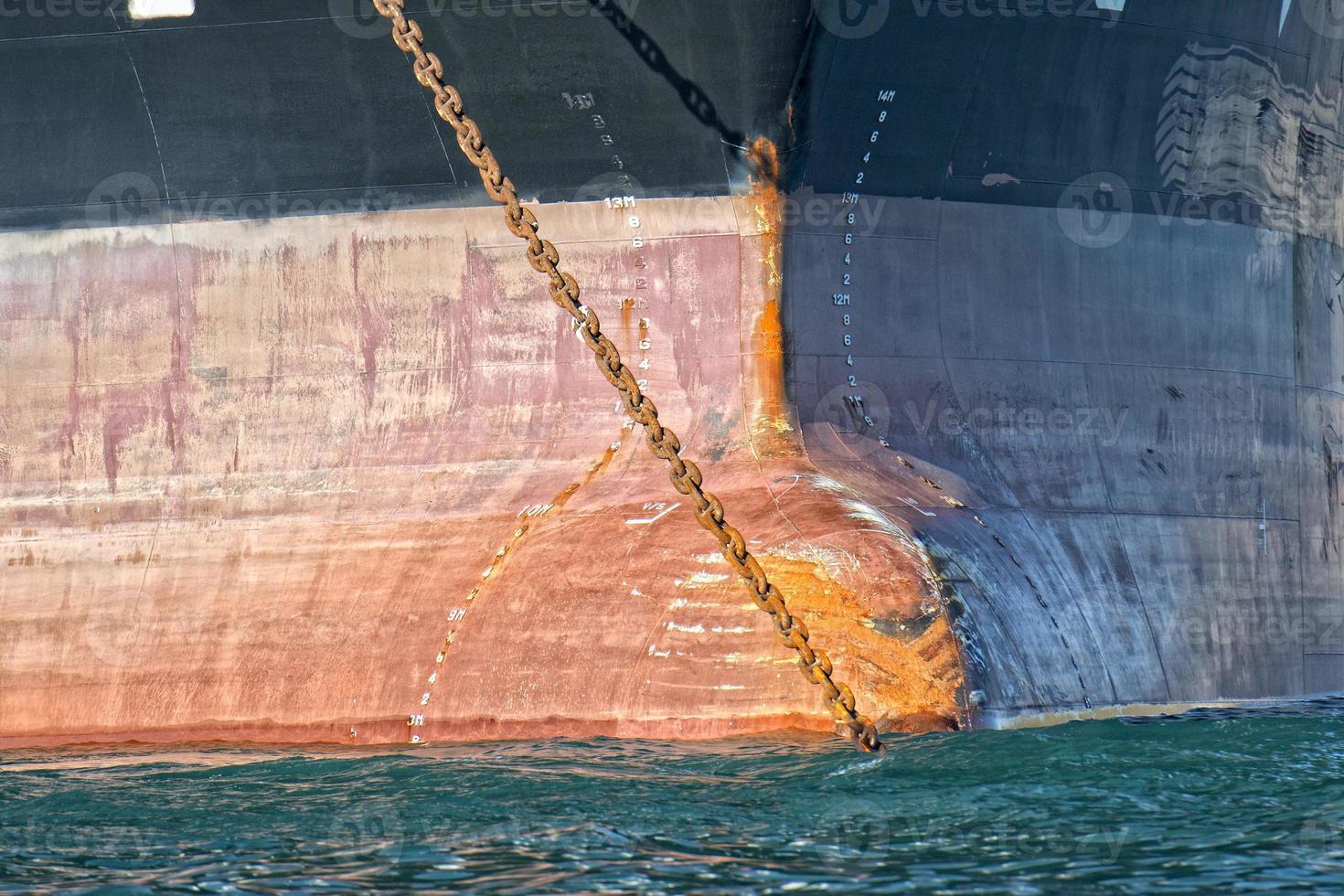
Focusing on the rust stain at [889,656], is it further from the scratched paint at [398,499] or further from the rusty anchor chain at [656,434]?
the rusty anchor chain at [656,434]

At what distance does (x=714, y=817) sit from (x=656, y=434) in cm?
126

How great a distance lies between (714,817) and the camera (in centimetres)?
450

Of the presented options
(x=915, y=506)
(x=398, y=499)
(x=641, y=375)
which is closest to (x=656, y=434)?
(x=915, y=506)

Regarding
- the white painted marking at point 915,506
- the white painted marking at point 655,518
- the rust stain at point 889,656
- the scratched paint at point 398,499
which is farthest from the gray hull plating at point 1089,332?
the white painted marking at point 655,518

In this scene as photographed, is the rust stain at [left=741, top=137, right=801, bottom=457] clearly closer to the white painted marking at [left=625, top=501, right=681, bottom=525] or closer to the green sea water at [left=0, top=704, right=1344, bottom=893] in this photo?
the white painted marking at [left=625, top=501, right=681, bottom=525]

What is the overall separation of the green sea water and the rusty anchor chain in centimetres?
28

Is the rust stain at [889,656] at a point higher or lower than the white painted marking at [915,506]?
lower

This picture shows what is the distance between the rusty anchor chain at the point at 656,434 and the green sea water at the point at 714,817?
28 cm

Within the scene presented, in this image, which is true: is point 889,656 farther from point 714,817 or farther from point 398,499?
point 398,499

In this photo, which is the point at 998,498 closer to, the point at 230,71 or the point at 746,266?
the point at 746,266

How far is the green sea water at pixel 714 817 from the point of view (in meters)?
→ 3.97

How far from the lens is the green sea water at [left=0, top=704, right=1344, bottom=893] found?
3975 millimetres

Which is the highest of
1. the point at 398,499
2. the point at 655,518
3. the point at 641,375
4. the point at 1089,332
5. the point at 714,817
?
the point at 1089,332

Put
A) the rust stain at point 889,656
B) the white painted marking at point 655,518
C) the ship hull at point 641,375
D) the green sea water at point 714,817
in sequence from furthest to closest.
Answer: the white painted marking at point 655,518 < the ship hull at point 641,375 < the rust stain at point 889,656 < the green sea water at point 714,817
